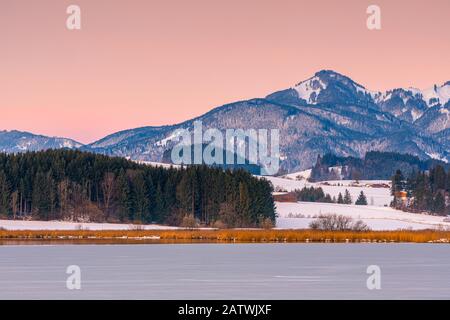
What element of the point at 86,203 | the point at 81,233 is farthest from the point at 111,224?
the point at 81,233

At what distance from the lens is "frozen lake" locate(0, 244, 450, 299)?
39875mm

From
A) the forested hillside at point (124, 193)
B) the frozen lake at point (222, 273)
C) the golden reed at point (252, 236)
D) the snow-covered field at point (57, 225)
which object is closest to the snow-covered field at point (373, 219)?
the forested hillside at point (124, 193)

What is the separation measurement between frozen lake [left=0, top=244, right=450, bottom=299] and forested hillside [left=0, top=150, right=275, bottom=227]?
239ft

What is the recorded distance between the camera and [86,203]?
14788 cm

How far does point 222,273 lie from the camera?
49812mm

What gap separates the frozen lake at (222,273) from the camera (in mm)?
39875

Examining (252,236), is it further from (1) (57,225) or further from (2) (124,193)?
(2) (124,193)

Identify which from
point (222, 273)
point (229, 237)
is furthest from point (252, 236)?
point (222, 273)

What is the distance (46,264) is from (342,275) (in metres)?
18.0

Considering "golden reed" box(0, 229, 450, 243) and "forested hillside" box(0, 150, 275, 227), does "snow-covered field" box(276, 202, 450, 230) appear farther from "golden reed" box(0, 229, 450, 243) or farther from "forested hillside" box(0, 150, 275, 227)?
"golden reed" box(0, 229, 450, 243)

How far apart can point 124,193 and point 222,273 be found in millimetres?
100138

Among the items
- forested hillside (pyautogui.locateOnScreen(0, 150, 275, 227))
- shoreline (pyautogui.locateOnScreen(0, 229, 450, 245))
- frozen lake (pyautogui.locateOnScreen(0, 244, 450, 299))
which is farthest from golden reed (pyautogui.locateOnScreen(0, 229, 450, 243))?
forested hillside (pyautogui.locateOnScreen(0, 150, 275, 227))

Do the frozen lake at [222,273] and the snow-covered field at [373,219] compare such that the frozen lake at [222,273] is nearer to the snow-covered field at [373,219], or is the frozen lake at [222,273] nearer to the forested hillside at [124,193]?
the forested hillside at [124,193]
